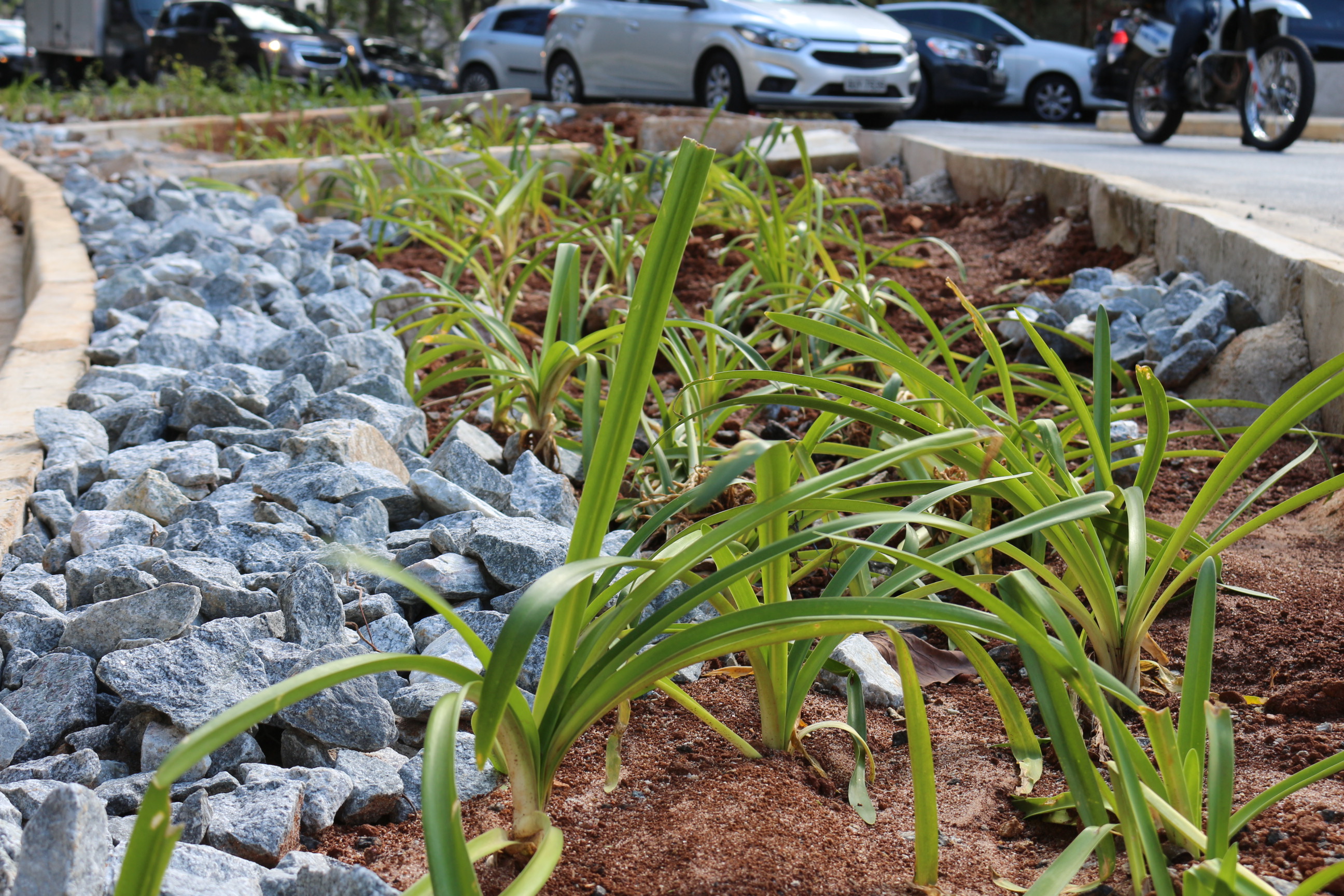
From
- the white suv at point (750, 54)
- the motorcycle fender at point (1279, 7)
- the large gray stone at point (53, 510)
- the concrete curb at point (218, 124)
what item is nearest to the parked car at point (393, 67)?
the white suv at point (750, 54)

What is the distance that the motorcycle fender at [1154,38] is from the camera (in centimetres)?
759

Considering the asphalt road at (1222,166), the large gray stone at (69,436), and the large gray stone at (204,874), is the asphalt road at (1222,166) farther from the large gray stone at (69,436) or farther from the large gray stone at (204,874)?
the large gray stone at (69,436)

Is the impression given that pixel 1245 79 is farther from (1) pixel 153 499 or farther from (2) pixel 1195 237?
(1) pixel 153 499

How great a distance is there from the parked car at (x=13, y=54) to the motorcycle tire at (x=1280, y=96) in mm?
15361

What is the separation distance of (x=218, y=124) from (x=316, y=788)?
7.56 m

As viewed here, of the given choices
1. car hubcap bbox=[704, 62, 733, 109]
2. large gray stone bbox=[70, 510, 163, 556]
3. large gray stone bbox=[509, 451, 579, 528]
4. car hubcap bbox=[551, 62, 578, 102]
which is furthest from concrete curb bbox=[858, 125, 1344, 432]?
car hubcap bbox=[551, 62, 578, 102]

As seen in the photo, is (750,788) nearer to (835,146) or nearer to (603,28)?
(835,146)

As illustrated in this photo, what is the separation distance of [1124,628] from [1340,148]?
6918mm

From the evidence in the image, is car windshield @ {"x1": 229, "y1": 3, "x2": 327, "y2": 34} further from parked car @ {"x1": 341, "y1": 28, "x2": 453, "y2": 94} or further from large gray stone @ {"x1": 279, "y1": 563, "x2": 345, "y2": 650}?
large gray stone @ {"x1": 279, "y1": 563, "x2": 345, "y2": 650}

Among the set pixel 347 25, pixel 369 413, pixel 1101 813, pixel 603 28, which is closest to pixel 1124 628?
pixel 1101 813

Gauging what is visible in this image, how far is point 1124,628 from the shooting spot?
3.94ft

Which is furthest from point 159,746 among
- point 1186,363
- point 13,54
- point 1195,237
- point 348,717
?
point 13,54

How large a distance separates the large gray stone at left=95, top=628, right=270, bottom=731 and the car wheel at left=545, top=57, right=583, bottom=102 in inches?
361

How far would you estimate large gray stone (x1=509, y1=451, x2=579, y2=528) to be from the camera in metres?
1.85
